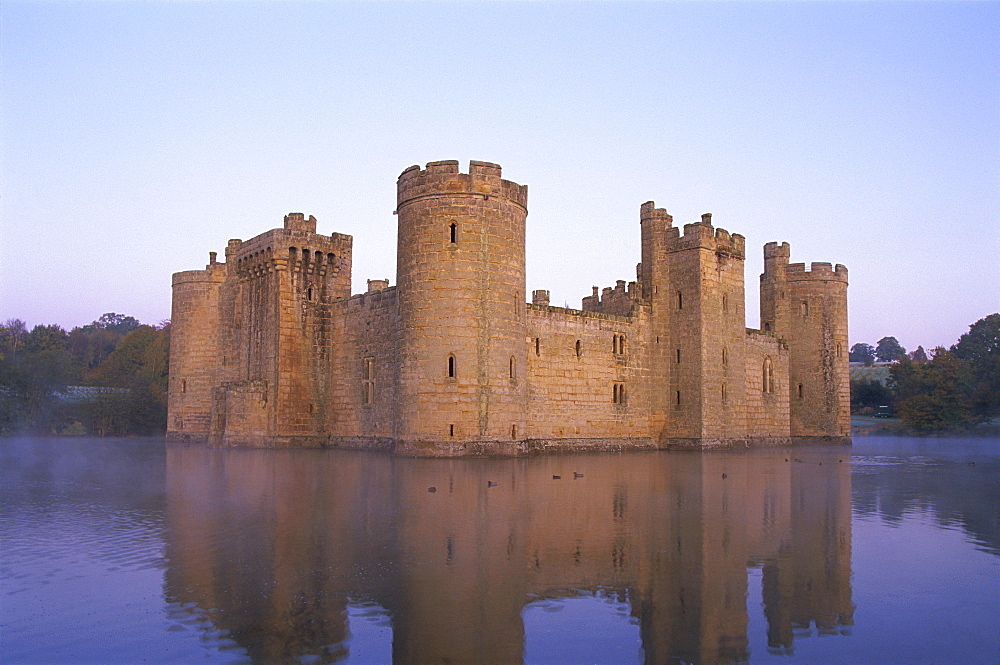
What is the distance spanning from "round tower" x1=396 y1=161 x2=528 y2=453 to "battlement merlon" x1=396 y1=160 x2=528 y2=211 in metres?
0.04

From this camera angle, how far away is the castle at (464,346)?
1152 inches

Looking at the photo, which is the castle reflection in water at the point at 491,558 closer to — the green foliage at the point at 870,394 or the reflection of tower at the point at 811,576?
the reflection of tower at the point at 811,576

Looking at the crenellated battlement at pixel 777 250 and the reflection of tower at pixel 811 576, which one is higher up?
the crenellated battlement at pixel 777 250

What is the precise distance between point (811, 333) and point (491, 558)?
43.4 meters

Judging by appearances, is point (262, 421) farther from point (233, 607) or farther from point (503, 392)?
point (233, 607)

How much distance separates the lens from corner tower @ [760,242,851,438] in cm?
4853

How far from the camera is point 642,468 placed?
1006 inches

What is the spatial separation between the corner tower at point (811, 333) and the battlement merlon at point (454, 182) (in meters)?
24.6

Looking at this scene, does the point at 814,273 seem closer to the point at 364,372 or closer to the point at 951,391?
the point at 951,391

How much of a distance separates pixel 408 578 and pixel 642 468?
17.6m

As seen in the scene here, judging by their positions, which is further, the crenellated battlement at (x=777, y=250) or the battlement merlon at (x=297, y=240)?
the crenellated battlement at (x=777, y=250)

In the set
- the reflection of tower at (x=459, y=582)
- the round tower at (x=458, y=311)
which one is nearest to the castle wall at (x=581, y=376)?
the round tower at (x=458, y=311)

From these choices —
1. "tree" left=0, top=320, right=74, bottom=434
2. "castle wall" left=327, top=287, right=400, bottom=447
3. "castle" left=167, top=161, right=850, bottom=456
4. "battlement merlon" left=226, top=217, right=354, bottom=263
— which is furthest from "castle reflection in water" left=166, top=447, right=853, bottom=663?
"tree" left=0, top=320, right=74, bottom=434

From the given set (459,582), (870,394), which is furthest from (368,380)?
(870,394)
